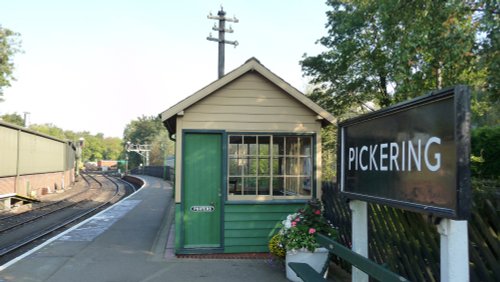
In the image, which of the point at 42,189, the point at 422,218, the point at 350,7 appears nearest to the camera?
the point at 422,218

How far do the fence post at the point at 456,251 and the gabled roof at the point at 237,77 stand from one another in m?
5.49

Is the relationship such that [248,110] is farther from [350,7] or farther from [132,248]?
[350,7]

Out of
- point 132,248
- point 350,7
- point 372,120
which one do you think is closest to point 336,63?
point 350,7

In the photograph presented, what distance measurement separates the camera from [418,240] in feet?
15.6

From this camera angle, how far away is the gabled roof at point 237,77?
8.07 metres

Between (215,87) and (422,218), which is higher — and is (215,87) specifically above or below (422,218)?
above

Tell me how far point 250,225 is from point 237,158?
1312 millimetres

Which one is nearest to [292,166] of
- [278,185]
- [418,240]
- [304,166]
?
[304,166]

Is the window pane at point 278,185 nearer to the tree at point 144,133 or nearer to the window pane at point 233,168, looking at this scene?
the window pane at point 233,168

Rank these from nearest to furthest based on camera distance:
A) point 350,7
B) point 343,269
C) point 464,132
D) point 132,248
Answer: point 464,132 < point 343,269 < point 132,248 < point 350,7

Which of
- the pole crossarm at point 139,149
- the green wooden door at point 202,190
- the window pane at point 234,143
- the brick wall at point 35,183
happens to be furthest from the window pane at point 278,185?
the pole crossarm at point 139,149

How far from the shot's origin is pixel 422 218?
4660 mm

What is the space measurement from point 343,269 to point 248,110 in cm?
339

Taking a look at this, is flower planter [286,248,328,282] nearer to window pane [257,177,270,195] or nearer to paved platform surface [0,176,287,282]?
paved platform surface [0,176,287,282]
